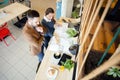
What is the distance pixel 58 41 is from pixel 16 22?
7.79ft

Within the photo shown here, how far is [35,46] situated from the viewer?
2074 mm

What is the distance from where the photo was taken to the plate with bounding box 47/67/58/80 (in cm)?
161

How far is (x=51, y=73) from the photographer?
1.62m

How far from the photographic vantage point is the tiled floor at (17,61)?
2.70 metres

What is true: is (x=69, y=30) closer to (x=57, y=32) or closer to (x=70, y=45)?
(x=57, y=32)

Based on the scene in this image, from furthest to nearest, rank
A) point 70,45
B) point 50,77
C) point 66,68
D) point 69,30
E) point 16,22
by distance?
point 16,22 < point 69,30 < point 70,45 < point 66,68 < point 50,77

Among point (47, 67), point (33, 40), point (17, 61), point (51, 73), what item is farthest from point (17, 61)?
point (51, 73)

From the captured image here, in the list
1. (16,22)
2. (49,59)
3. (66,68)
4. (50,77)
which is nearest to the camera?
(50,77)

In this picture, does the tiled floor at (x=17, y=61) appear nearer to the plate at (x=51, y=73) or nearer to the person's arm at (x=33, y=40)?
the person's arm at (x=33, y=40)

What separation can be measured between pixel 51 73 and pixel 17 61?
5.27 feet

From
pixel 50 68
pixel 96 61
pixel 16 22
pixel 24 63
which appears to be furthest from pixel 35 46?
pixel 16 22

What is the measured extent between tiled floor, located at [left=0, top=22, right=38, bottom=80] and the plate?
45.7 inches

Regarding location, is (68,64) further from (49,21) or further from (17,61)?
(17,61)

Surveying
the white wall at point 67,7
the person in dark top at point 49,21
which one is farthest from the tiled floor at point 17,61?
the white wall at point 67,7
